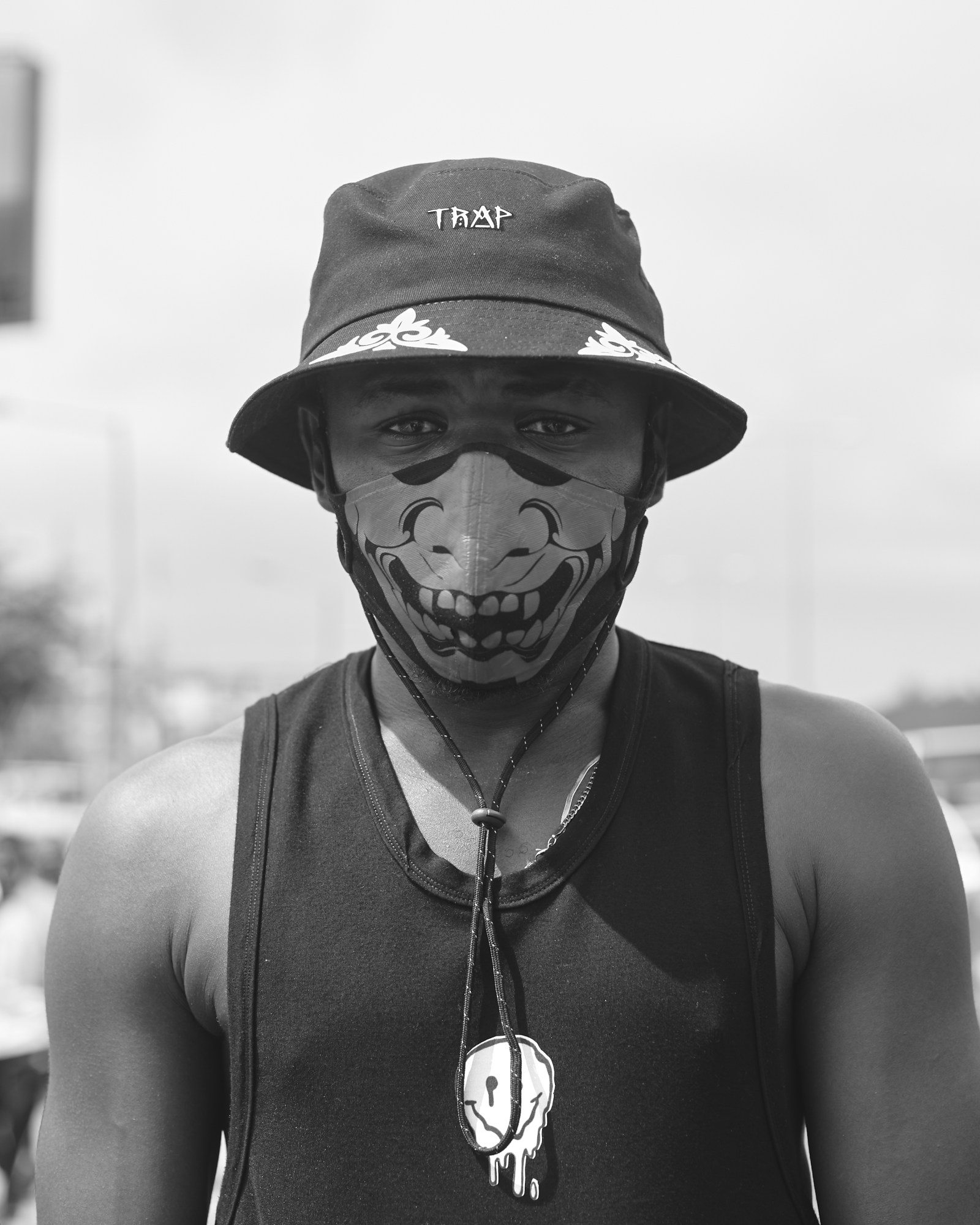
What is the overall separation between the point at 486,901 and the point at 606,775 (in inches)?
10.5

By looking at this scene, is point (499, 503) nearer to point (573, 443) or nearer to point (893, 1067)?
point (573, 443)

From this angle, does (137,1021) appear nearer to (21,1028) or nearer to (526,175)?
(526,175)

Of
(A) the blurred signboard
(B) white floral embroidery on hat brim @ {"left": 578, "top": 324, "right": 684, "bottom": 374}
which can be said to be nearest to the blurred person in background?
(A) the blurred signboard

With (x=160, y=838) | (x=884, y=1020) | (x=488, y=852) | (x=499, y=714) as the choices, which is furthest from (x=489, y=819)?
(x=884, y=1020)

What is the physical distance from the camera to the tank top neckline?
6.61 ft

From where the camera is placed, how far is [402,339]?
1.99 meters

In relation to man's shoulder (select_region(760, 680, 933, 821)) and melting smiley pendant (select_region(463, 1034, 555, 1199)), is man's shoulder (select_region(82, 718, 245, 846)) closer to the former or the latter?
melting smiley pendant (select_region(463, 1034, 555, 1199))

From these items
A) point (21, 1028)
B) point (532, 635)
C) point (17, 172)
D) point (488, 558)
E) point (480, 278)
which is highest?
point (17, 172)

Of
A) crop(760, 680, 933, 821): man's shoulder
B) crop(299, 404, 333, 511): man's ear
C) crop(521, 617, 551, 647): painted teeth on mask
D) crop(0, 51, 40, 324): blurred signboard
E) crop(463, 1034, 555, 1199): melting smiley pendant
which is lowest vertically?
crop(463, 1034, 555, 1199): melting smiley pendant

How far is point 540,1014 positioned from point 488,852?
23 centimetres

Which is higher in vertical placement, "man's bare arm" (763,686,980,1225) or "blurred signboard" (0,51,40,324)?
"blurred signboard" (0,51,40,324)

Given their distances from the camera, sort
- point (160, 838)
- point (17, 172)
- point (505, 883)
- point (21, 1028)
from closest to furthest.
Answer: point (505, 883), point (160, 838), point (17, 172), point (21, 1028)

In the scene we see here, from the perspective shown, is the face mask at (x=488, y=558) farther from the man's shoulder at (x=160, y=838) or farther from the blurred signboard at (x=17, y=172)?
the blurred signboard at (x=17, y=172)

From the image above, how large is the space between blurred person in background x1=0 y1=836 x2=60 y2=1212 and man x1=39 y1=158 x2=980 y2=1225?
5804mm
